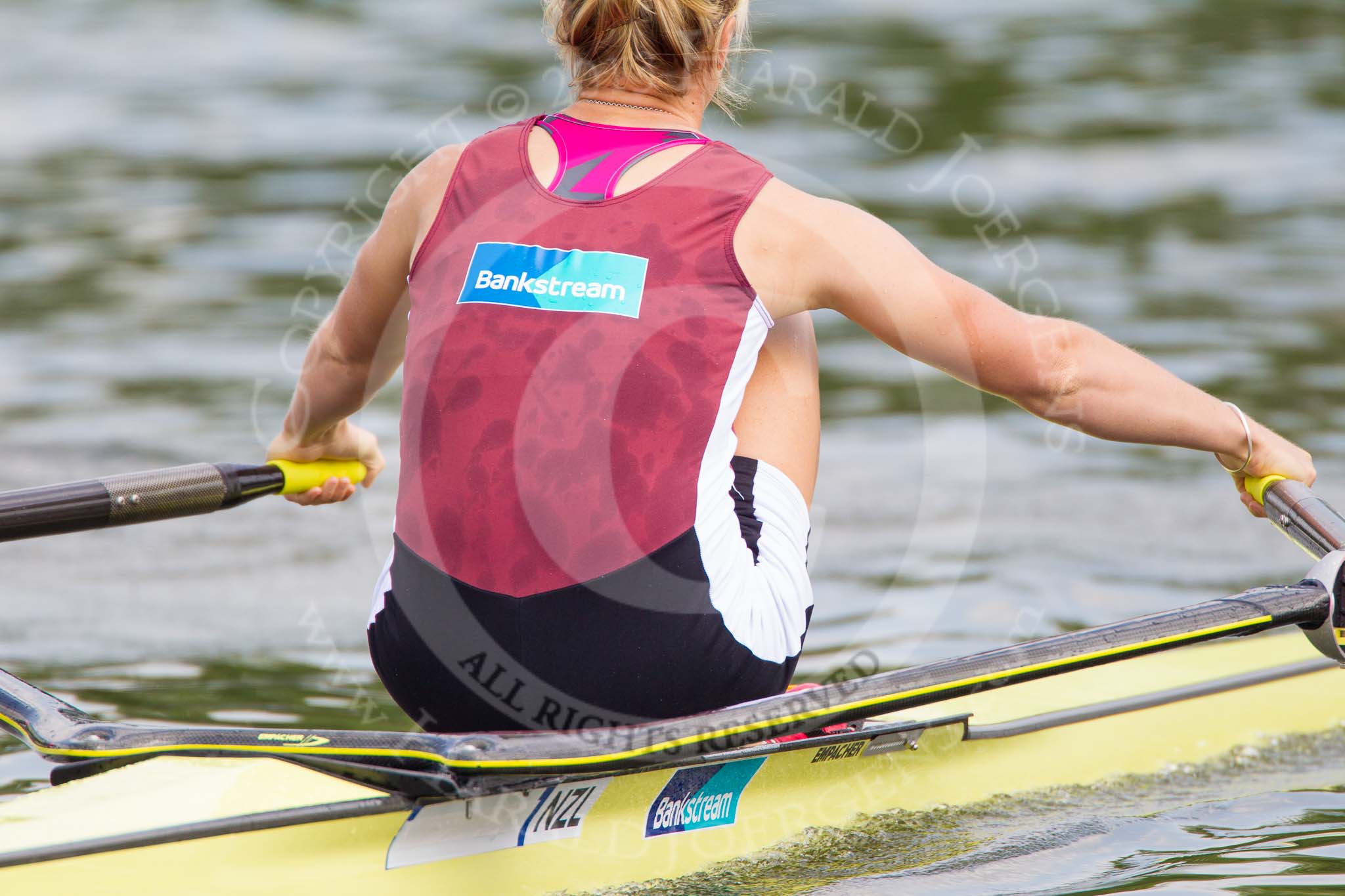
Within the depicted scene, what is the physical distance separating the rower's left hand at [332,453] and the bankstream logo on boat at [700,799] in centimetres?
110

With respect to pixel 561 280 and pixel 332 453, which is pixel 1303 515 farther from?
pixel 332 453

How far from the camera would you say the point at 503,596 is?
7.90 ft

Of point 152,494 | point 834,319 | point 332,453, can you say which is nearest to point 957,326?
point 332,453

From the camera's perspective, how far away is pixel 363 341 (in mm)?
2916

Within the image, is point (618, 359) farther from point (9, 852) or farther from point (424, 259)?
point (9, 852)

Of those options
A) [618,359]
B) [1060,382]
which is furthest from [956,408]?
[618,359]

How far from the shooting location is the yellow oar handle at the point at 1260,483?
307 cm

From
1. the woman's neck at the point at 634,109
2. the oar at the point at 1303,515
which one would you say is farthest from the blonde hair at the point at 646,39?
the oar at the point at 1303,515

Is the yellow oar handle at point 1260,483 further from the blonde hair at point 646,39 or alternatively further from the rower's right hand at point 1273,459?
the blonde hair at point 646,39

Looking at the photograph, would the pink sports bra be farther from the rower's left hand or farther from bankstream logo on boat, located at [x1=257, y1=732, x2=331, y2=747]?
the rower's left hand

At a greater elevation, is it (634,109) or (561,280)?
(634,109)

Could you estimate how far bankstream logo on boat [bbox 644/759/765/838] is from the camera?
2.70 m

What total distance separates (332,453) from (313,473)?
0.06 meters

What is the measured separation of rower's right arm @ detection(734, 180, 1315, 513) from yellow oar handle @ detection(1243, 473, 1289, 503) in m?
0.18
